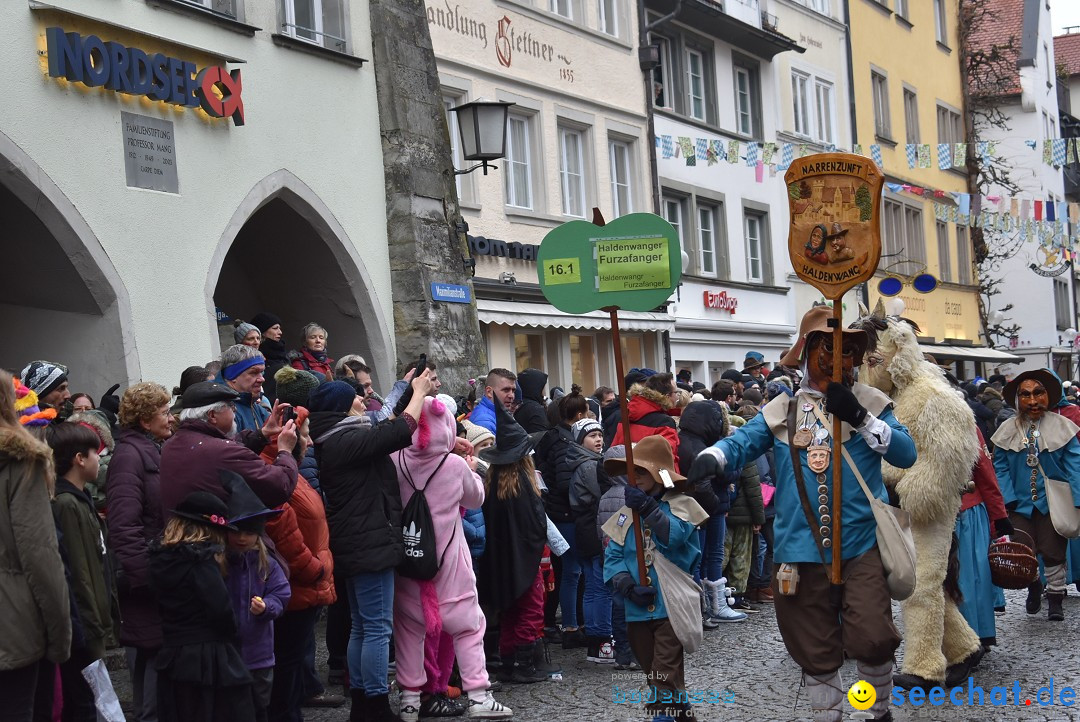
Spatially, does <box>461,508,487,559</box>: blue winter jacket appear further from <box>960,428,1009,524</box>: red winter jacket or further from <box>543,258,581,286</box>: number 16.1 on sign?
<box>960,428,1009,524</box>: red winter jacket

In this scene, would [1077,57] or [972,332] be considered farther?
[1077,57]

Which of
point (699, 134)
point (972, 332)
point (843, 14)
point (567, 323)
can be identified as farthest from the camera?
point (972, 332)

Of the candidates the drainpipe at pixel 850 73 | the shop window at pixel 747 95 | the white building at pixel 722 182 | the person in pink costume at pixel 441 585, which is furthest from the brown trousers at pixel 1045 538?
the drainpipe at pixel 850 73

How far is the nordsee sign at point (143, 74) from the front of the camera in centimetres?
1149

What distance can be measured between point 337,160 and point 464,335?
2.35 m

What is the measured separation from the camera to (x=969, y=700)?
→ 8125 mm

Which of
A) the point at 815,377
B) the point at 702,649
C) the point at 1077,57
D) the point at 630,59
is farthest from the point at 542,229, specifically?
the point at 1077,57

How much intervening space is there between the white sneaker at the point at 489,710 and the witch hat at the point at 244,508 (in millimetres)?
2154

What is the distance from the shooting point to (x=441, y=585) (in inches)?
327

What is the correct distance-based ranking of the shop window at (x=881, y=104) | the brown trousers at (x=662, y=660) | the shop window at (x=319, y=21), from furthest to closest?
1. the shop window at (x=881, y=104)
2. the shop window at (x=319, y=21)
3. the brown trousers at (x=662, y=660)

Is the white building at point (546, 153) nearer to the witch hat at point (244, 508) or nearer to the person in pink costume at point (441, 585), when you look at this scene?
the person in pink costume at point (441, 585)

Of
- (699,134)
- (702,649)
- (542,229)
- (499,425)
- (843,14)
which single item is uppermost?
(843,14)

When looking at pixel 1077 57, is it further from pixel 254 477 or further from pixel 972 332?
pixel 254 477

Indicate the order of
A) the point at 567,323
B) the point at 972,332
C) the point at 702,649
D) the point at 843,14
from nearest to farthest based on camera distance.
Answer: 1. the point at 702,649
2. the point at 567,323
3. the point at 843,14
4. the point at 972,332
